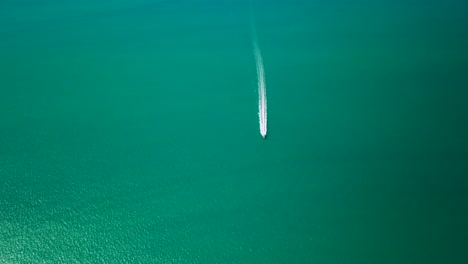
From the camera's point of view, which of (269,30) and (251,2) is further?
(251,2)

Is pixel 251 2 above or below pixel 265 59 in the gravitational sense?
above

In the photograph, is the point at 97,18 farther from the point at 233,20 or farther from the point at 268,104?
the point at 268,104

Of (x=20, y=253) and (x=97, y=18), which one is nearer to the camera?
(x=20, y=253)

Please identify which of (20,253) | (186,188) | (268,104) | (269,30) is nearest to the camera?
(20,253)

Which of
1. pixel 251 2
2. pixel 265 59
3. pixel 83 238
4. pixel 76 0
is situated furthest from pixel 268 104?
pixel 76 0

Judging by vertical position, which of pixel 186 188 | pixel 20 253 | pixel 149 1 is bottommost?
pixel 20 253

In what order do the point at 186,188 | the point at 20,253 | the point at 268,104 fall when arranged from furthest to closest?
1. the point at 268,104
2. the point at 186,188
3. the point at 20,253

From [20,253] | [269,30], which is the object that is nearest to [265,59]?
[269,30]

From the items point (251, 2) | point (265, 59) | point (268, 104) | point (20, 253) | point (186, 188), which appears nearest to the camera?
point (20, 253)

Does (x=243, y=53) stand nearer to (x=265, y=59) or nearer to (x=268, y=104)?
(x=265, y=59)
